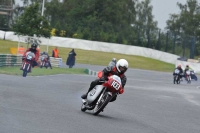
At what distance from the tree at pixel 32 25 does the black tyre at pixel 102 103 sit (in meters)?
30.3

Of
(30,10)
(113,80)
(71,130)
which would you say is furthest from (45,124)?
(30,10)

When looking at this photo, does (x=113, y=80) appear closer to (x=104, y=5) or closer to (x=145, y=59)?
(x=145, y=59)

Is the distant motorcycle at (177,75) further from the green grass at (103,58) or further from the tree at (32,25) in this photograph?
the green grass at (103,58)

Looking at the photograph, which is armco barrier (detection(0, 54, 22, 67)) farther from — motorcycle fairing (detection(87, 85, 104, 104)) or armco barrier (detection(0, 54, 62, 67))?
motorcycle fairing (detection(87, 85, 104, 104))

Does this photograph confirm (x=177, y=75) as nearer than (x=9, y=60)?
No

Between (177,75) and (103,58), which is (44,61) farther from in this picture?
(103,58)

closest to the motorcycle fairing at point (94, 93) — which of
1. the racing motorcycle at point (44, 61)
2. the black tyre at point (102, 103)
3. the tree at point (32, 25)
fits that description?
the black tyre at point (102, 103)

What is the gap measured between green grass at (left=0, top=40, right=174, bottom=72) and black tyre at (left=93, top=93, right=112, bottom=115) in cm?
4262

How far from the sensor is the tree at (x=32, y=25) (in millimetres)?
42812

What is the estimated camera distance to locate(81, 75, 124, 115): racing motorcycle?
12.4 m

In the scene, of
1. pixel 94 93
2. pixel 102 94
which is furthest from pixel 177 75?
pixel 102 94

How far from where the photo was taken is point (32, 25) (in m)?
43.1

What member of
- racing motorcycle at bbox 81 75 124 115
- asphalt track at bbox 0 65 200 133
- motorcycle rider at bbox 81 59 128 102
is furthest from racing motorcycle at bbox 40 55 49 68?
motorcycle rider at bbox 81 59 128 102

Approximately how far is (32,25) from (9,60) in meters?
10.0
